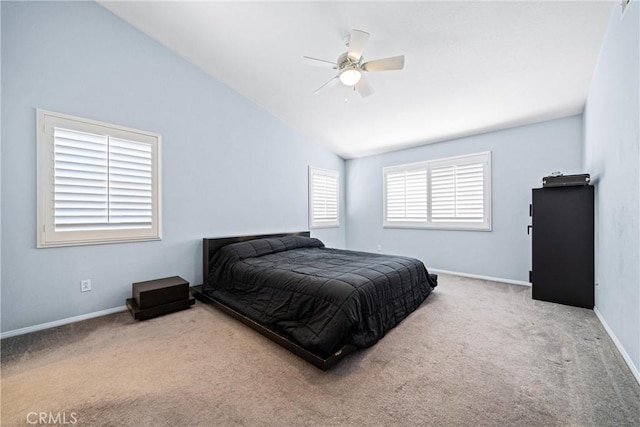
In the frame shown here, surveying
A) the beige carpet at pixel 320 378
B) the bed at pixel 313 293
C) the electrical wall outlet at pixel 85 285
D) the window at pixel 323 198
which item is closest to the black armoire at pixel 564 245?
the beige carpet at pixel 320 378

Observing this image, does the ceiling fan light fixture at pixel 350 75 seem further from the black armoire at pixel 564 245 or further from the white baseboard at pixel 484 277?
the white baseboard at pixel 484 277

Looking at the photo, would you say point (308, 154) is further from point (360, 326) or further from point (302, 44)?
point (360, 326)

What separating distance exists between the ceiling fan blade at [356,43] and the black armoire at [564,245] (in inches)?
110

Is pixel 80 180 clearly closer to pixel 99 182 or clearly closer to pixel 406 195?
pixel 99 182

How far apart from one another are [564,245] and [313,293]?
3.09m

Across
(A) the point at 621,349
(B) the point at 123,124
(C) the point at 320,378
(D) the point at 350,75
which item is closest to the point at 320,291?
(C) the point at 320,378

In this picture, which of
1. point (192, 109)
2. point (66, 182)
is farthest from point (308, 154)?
point (66, 182)

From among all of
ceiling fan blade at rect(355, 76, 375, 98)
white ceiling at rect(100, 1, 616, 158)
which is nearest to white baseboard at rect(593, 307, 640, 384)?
white ceiling at rect(100, 1, 616, 158)

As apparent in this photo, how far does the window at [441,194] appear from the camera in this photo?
435 centimetres

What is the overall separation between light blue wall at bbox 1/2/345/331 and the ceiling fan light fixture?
6.87ft

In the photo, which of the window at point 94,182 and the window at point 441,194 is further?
the window at point 441,194

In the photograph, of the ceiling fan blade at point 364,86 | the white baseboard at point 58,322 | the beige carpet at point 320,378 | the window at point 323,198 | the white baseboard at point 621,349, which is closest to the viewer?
the beige carpet at point 320,378

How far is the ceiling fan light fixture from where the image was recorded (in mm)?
2691

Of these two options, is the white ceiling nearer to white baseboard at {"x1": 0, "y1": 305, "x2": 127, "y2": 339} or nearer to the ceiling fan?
the ceiling fan
